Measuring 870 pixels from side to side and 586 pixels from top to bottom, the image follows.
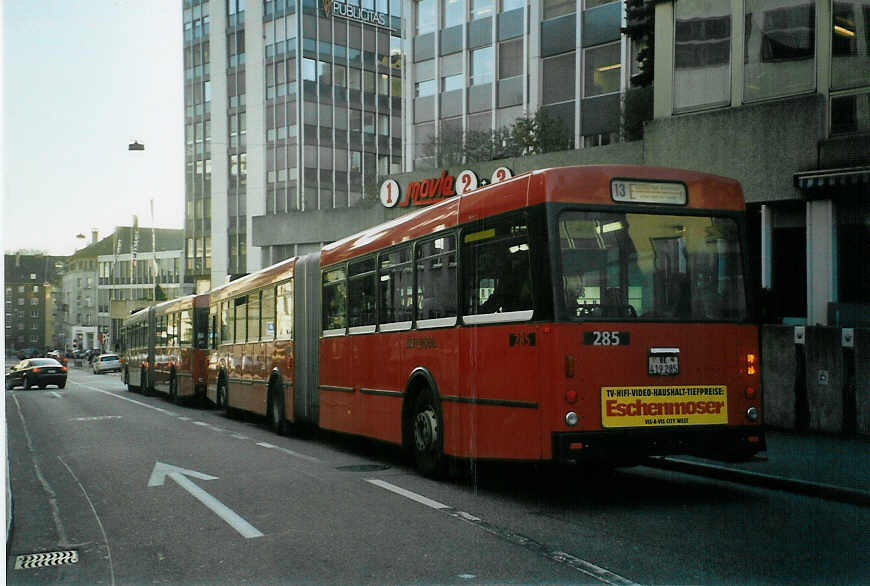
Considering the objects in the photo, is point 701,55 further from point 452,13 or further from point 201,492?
point 452,13

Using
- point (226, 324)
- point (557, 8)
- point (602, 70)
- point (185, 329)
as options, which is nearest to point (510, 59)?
point (557, 8)

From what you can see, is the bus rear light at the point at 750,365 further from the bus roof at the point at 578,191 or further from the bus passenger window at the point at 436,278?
the bus passenger window at the point at 436,278

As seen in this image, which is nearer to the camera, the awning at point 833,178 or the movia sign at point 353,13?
the awning at point 833,178

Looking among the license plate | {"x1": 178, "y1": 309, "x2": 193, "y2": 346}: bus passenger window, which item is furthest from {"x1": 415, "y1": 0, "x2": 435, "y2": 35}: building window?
the license plate

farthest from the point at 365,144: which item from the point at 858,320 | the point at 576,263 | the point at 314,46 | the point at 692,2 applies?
the point at 576,263

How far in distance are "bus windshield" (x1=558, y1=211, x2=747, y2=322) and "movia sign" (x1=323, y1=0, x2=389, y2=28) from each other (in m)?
58.9

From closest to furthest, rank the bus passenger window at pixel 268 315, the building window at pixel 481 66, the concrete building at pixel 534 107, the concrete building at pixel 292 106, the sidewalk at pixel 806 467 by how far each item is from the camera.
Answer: the sidewalk at pixel 806 467, the concrete building at pixel 534 107, the bus passenger window at pixel 268 315, the building window at pixel 481 66, the concrete building at pixel 292 106

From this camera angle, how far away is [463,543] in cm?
698

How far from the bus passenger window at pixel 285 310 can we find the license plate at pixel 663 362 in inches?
340

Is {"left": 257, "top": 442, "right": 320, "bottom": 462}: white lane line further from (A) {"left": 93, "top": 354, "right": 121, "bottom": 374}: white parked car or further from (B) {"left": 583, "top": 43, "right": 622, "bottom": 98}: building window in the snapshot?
(A) {"left": 93, "top": 354, "right": 121, "bottom": 374}: white parked car

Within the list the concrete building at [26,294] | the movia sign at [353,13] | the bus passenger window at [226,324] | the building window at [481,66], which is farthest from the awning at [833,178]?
the movia sign at [353,13]

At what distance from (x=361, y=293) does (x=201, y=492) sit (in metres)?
3.93

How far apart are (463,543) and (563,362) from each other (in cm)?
193

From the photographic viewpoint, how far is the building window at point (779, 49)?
17.2 metres
